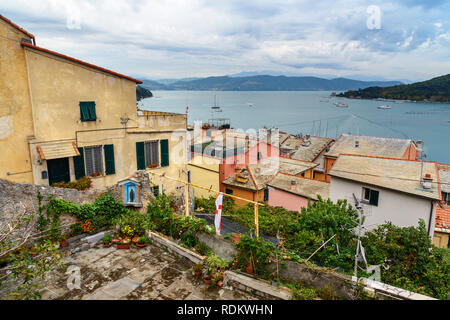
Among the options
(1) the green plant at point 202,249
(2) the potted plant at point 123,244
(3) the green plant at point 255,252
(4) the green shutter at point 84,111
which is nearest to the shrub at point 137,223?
(2) the potted plant at point 123,244

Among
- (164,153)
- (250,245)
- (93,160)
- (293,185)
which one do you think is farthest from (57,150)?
(293,185)

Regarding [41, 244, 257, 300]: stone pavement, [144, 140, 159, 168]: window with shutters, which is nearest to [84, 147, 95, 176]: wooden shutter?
[144, 140, 159, 168]: window with shutters

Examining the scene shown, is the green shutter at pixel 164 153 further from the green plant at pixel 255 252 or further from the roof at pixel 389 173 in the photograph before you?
the roof at pixel 389 173

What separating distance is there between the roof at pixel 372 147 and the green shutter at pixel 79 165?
30848 mm

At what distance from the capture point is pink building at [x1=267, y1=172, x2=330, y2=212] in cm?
2382

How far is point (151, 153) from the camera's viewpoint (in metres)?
15.8

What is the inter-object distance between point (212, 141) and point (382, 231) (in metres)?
25.3

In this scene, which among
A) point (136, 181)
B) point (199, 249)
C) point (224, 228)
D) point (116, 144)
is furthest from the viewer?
point (224, 228)

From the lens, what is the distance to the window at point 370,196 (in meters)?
18.7

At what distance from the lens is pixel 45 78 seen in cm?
1183

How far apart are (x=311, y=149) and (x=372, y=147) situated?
30.1ft
